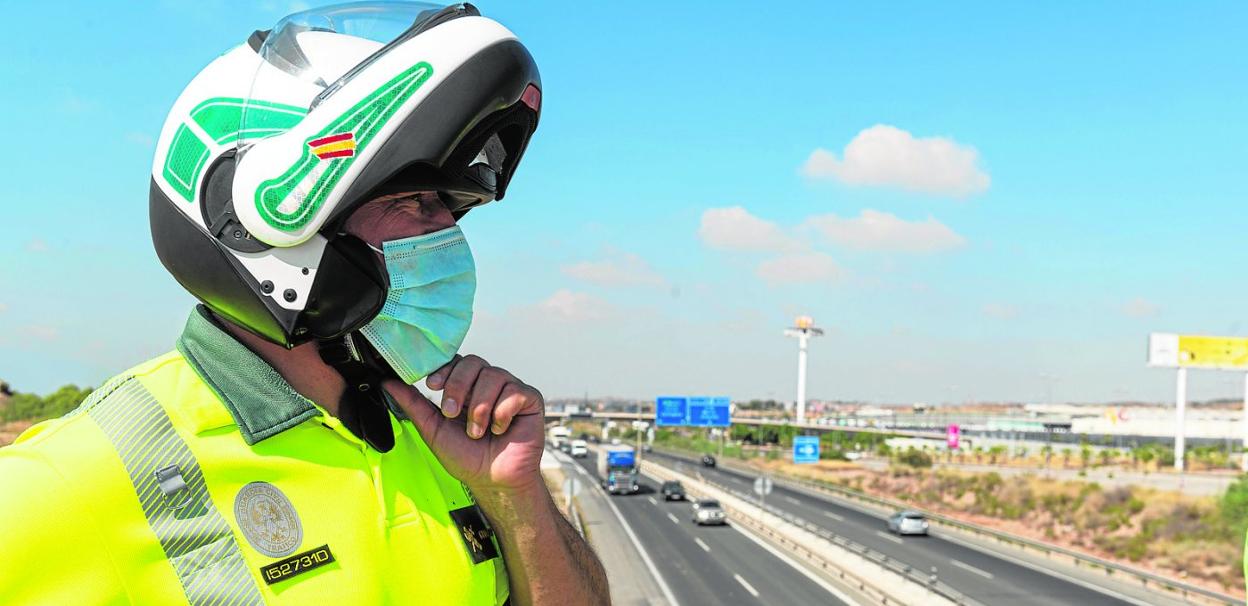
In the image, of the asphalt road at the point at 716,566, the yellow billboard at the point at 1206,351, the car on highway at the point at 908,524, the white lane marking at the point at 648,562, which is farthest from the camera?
the yellow billboard at the point at 1206,351

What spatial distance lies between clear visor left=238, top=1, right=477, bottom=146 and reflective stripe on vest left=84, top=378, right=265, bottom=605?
602mm

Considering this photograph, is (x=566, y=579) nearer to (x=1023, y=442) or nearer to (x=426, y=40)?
(x=426, y=40)

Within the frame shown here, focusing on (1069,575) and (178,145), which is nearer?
(178,145)

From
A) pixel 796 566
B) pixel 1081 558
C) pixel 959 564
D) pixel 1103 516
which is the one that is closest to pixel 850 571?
pixel 796 566

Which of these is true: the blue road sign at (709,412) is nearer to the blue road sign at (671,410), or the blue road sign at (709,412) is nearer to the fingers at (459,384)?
the blue road sign at (671,410)

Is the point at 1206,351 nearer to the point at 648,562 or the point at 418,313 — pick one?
the point at 648,562

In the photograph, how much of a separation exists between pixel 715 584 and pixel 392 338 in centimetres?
2726

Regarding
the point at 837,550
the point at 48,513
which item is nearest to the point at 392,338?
the point at 48,513

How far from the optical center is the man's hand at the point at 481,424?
74.0 inches

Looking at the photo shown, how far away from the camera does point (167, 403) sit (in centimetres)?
163

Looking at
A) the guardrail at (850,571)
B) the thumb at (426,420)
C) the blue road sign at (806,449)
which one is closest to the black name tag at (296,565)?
the thumb at (426,420)

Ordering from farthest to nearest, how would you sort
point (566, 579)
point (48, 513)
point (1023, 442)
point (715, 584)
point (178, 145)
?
point (1023, 442) → point (715, 584) → point (566, 579) → point (178, 145) → point (48, 513)

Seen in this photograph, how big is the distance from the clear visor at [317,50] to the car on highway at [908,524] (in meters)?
40.8

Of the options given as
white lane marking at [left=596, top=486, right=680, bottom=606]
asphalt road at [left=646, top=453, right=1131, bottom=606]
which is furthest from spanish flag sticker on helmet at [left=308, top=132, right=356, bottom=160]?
asphalt road at [left=646, top=453, right=1131, bottom=606]
